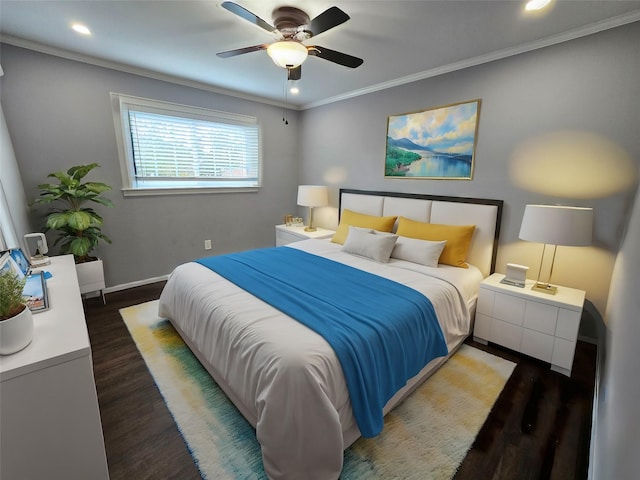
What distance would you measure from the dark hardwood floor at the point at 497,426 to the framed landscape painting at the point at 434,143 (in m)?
1.86

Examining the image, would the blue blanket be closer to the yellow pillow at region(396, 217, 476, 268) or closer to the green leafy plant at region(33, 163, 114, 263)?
the yellow pillow at region(396, 217, 476, 268)

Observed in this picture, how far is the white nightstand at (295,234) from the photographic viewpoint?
12.9 ft

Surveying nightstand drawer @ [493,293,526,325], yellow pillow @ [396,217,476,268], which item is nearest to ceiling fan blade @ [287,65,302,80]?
yellow pillow @ [396,217,476,268]

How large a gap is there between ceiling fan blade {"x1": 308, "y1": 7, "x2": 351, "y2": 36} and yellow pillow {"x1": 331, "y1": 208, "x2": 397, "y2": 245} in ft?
6.58

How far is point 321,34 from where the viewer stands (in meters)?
2.24

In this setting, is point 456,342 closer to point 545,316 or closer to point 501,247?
point 545,316

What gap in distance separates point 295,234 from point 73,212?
95.2 inches

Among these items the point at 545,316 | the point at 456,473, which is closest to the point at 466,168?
the point at 545,316

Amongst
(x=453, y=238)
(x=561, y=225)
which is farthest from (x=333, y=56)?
(x=561, y=225)

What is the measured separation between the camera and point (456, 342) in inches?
88.5

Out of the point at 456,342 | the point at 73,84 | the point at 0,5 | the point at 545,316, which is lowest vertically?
the point at 456,342

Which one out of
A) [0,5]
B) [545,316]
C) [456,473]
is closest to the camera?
[456,473]

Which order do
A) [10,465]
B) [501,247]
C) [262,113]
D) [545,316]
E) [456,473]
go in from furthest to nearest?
1. [262,113]
2. [501,247]
3. [545,316]
4. [456,473]
5. [10,465]

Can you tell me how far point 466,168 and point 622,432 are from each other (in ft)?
7.73
